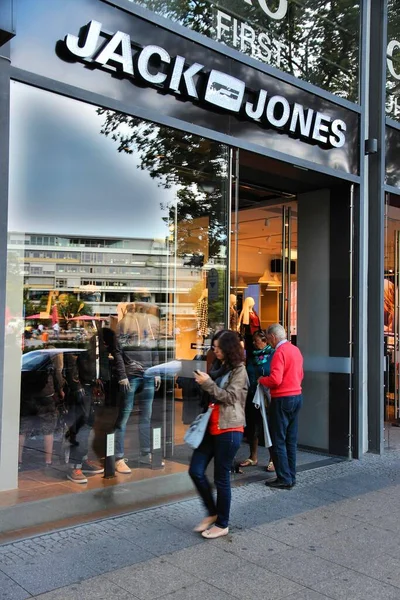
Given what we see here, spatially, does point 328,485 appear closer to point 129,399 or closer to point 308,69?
point 129,399

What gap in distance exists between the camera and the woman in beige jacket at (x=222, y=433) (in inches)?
183

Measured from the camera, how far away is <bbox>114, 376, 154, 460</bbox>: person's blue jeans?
262 inches

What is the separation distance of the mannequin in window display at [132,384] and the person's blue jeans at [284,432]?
1456 millimetres

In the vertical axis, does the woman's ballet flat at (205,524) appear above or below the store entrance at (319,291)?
below

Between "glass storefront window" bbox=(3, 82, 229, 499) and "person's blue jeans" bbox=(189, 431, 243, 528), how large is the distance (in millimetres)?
1683

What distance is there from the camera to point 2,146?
4.71m

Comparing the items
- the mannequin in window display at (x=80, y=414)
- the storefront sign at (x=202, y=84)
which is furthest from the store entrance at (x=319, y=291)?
the mannequin in window display at (x=80, y=414)

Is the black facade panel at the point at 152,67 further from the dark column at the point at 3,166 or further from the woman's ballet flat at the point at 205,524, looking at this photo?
the woman's ballet flat at the point at 205,524

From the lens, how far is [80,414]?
670 cm

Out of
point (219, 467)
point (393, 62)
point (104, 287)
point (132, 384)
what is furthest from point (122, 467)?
point (393, 62)

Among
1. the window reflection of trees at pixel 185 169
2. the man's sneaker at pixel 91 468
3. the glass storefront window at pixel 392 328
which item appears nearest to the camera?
the man's sneaker at pixel 91 468

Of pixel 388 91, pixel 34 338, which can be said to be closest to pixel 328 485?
pixel 34 338

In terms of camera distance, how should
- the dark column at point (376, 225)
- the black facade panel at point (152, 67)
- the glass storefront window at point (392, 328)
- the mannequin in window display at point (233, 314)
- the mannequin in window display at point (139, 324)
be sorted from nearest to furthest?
the black facade panel at point (152, 67), the mannequin in window display at point (233, 314), the mannequin in window display at point (139, 324), the dark column at point (376, 225), the glass storefront window at point (392, 328)

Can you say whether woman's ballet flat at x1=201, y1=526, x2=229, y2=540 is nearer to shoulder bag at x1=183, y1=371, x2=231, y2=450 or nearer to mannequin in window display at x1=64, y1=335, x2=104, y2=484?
shoulder bag at x1=183, y1=371, x2=231, y2=450
